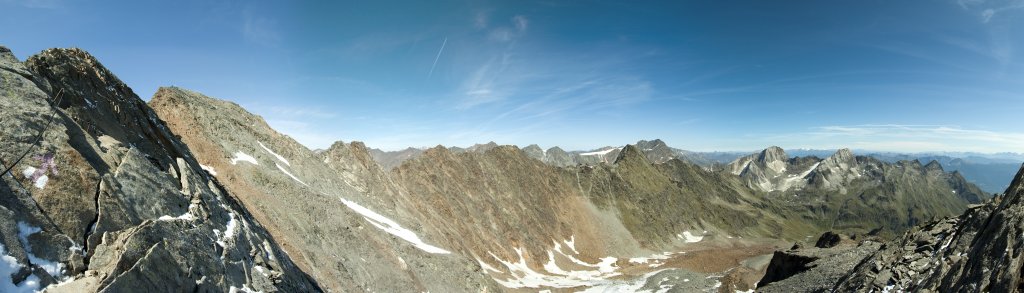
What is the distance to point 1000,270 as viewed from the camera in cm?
1808

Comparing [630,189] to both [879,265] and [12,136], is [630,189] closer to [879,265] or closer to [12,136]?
[879,265]

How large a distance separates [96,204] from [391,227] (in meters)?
45.9

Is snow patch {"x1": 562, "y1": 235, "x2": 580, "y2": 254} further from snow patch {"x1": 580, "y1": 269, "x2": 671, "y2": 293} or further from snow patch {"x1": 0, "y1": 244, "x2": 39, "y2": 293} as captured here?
snow patch {"x1": 0, "y1": 244, "x2": 39, "y2": 293}

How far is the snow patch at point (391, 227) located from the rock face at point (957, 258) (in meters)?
43.7

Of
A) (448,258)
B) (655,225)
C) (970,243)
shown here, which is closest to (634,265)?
(655,225)

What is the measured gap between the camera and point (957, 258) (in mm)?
23812

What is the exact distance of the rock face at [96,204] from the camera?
551 inches

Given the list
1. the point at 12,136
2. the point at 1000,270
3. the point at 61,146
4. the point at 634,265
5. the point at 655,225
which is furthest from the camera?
the point at 655,225

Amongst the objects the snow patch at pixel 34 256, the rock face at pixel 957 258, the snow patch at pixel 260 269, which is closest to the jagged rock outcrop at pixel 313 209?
the snow patch at pixel 260 269

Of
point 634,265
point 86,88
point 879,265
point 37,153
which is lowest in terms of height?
point 634,265

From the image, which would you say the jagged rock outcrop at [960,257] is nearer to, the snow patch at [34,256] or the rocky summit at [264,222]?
the rocky summit at [264,222]

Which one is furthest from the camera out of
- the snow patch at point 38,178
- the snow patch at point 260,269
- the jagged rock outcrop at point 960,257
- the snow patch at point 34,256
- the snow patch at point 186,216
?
the snow patch at point 260,269

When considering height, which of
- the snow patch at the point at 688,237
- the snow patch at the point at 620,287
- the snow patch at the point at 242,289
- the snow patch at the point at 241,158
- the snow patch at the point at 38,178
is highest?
the snow patch at the point at 241,158

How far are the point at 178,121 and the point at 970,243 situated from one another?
6459 centimetres
